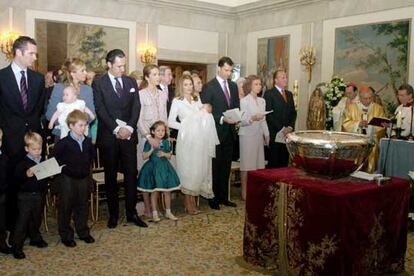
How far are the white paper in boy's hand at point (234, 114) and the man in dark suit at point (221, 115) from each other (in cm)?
8

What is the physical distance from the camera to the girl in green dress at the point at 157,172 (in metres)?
5.12

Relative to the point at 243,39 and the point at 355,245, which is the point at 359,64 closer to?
the point at 243,39

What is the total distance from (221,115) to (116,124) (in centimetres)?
156

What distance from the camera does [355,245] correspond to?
3143 mm

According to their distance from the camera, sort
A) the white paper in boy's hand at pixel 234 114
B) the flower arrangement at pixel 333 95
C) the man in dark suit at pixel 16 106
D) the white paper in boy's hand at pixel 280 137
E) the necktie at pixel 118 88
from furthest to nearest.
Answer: the flower arrangement at pixel 333 95
the white paper in boy's hand at pixel 280 137
the white paper in boy's hand at pixel 234 114
the necktie at pixel 118 88
the man in dark suit at pixel 16 106

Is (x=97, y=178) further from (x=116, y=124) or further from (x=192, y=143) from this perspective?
(x=192, y=143)

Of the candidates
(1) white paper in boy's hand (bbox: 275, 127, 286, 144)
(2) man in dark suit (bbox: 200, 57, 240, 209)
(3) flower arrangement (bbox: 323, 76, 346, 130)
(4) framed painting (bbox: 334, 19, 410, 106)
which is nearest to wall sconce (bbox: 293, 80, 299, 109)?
(4) framed painting (bbox: 334, 19, 410, 106)

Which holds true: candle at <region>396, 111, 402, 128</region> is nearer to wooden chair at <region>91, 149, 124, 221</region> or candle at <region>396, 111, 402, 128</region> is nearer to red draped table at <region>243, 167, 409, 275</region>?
red draped table at <region>243, 167, 409, 275</region>

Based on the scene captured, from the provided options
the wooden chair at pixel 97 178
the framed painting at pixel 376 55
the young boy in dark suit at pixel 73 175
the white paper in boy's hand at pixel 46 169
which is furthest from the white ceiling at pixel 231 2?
the white paper in boy's hand at pixel 46 169

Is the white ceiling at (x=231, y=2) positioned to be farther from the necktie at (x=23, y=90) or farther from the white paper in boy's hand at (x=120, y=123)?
the necktie at (x=23, y=90)

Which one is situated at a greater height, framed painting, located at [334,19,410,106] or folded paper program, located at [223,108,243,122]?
framed painting, located at [334,19,410,106]

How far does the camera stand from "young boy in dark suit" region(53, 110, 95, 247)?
422cm

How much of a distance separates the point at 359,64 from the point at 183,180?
5.08 metres

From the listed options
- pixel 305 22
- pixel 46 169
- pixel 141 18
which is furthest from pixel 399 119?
pixel 141 18
